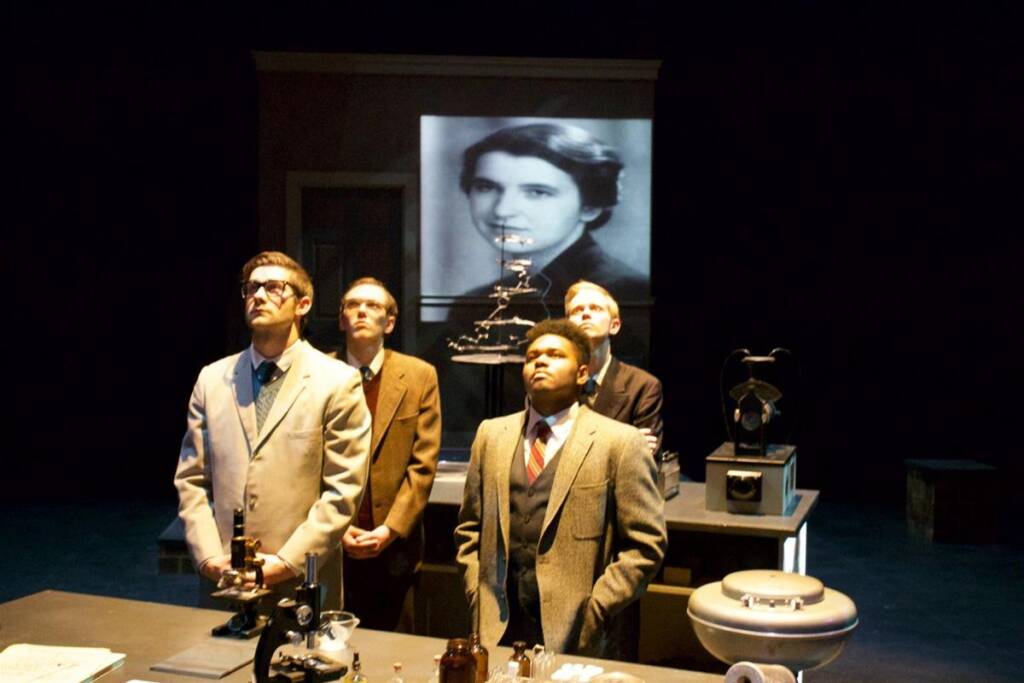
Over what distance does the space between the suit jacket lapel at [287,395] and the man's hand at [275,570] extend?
338 mm

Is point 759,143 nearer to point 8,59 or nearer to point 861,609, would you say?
point 861,609

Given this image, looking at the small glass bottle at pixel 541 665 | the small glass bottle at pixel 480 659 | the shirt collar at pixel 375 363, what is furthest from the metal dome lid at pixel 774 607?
the shirt collar at pixel 375 363

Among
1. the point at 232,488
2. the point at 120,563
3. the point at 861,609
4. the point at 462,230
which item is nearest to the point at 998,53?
the point at 462,230

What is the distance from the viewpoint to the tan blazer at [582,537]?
3344mm

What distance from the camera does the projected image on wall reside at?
10.3 metres

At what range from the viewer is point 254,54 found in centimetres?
1032

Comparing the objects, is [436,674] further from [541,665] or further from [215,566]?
[215,566]

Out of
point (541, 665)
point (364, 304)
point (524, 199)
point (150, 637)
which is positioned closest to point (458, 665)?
point (541, 665)

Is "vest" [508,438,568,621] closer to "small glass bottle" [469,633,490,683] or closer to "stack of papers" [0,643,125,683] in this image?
"small glass bottle" [469,633,490,683]

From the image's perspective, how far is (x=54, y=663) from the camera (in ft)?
8.63

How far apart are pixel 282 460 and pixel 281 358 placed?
0.31 meters

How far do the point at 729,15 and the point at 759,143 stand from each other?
1107 millimetres

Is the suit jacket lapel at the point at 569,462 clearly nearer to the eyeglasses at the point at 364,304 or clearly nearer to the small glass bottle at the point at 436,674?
the small glass bottle at the point at 436,674

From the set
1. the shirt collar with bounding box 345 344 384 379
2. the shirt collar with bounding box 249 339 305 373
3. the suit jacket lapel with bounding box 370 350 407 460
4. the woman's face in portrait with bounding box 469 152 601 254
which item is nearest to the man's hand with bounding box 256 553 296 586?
the shirt collar with bounding box 249 339 305 373
